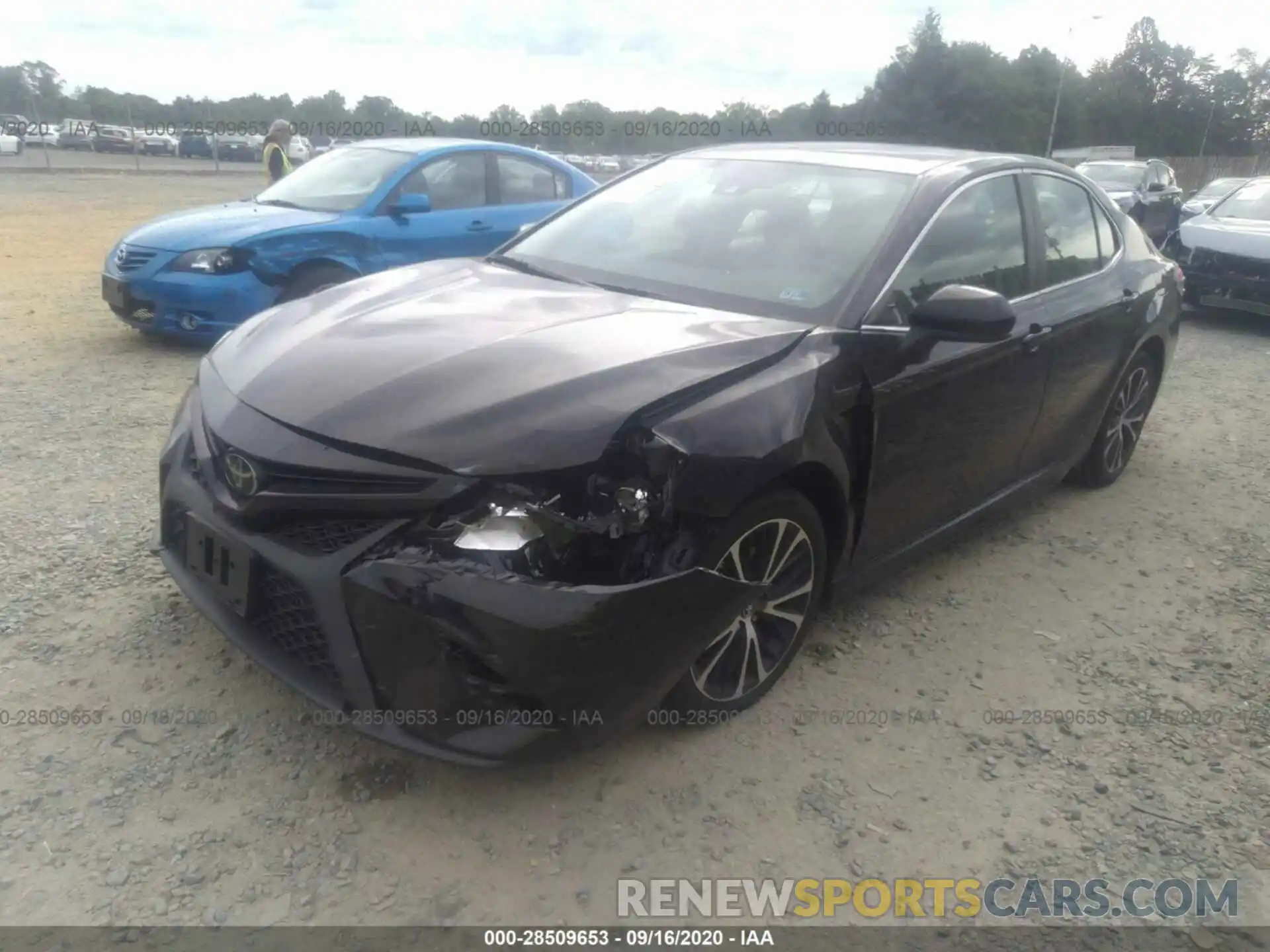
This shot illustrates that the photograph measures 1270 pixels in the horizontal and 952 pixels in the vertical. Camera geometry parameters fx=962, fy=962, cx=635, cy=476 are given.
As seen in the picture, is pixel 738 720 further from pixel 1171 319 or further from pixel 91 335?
pixel 91 335

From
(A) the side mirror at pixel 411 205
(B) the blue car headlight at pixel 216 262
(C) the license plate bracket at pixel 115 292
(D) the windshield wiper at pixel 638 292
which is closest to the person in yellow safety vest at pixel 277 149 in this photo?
(C) the license plate bracket at pixel 115 292

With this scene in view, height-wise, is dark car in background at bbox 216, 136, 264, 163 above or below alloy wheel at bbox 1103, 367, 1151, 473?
above

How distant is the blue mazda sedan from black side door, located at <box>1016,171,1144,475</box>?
406 centimetres

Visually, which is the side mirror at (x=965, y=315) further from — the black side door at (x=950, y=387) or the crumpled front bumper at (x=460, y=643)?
the crumpled front bumper at (x=460, y=643)

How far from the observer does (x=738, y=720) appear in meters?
2.89

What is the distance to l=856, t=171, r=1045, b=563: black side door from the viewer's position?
3.03 metres

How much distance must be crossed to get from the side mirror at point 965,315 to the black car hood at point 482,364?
44 cm

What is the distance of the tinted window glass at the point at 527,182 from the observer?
754 centimetres

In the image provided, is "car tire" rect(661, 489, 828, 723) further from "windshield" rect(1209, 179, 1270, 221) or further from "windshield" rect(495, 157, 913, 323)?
"windshield" rect(1209, 179, 1270, 221)

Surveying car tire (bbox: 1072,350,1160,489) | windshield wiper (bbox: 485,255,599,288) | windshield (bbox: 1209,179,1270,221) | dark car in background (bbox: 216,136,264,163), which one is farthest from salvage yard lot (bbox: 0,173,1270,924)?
dark car in background (bbox: 216,136,264,163)

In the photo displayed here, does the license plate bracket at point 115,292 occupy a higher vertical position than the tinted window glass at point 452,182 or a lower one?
lower

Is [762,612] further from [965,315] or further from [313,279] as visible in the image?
[313,279]

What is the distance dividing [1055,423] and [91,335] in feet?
20.9

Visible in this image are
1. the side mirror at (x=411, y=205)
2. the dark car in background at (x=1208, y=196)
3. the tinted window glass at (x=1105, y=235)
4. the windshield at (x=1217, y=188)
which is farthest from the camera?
the windshield at (x=1217, y=188)
